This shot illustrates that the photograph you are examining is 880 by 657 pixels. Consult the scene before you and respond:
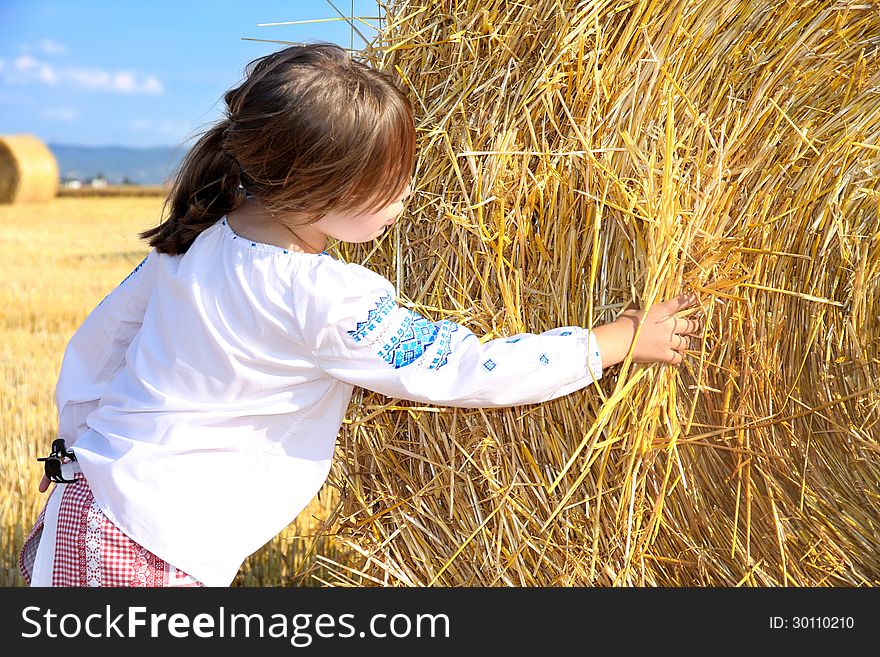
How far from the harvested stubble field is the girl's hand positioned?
0.84 metres

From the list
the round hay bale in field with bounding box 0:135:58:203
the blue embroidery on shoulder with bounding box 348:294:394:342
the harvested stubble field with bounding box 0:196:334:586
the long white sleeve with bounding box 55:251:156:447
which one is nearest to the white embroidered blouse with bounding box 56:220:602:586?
the blue embroidery on shoulder with bounding box 348:294:394:342

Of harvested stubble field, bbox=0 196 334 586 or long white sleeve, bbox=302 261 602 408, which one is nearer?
long white sleeve, bbox=302 261 602 408

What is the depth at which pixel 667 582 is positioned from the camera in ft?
5.77

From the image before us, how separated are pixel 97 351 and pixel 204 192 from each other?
36 cm

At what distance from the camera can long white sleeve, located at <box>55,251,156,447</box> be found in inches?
64.2

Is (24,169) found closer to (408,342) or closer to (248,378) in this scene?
(248,378)

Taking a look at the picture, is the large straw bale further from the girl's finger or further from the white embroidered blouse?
the white embroidered blouse

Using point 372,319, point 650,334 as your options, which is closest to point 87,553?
point 372,319

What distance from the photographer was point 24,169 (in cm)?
1139

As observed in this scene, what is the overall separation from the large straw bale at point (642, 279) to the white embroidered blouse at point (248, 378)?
7.0 inches

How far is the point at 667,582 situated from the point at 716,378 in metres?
0.39

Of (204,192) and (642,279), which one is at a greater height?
(204,192)
